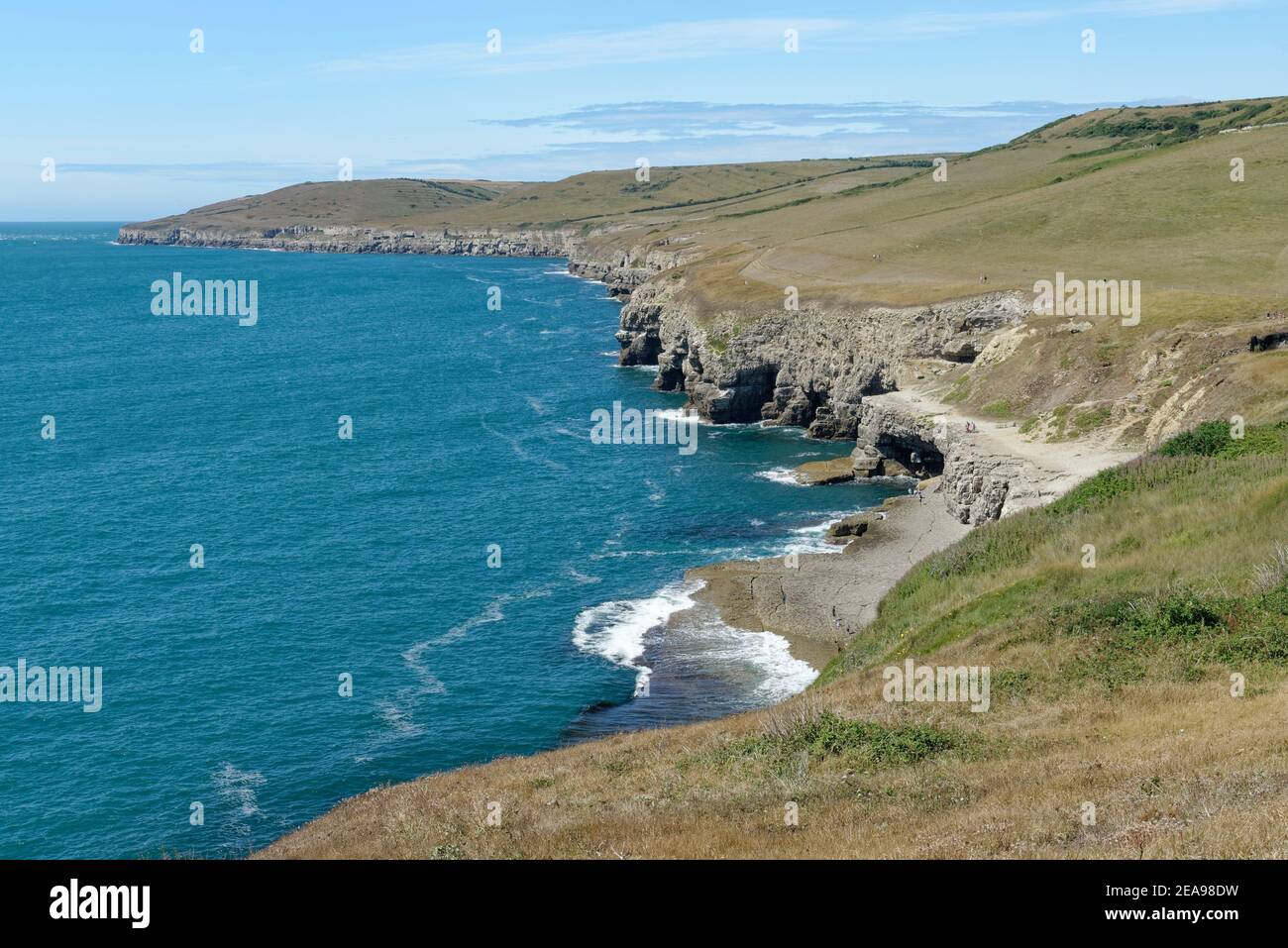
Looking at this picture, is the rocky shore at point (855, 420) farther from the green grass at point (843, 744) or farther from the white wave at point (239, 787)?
the white wave at point (239, 787)

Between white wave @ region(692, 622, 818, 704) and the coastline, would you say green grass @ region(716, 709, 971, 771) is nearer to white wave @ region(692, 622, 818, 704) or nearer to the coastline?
white wave @ region(692, 622, 818, 704)

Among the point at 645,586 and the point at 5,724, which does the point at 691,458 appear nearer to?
the point at 645,586

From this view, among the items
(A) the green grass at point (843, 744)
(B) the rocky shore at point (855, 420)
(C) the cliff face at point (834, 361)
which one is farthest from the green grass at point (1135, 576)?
(C) the cliff face at point (834, 361)

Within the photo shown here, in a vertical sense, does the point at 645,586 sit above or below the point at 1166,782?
below

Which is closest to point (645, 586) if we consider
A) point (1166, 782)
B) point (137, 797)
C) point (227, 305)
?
point (137, 797)

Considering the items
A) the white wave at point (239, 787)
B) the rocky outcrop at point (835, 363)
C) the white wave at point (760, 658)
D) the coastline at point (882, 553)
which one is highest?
the rocky outcrop at point (835, 363)
